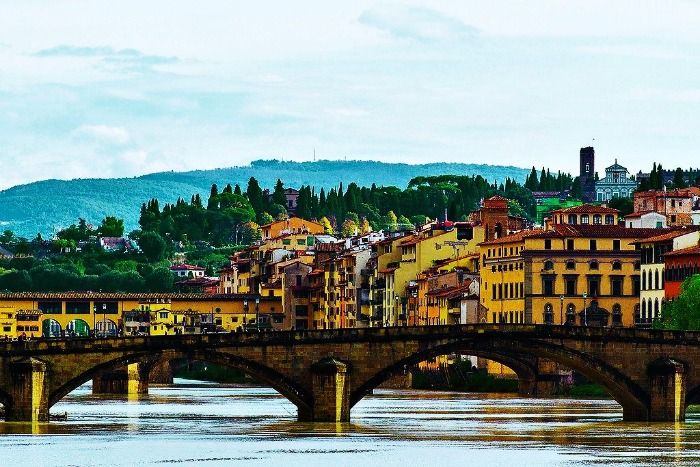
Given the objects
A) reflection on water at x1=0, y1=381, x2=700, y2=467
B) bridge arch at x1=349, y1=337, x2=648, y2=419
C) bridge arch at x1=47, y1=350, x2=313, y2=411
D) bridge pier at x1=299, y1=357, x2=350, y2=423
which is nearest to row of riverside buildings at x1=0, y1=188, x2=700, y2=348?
reflection on water at x1=0, y1=381, x2=700, y2=467

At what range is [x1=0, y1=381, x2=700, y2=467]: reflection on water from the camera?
81.1 m

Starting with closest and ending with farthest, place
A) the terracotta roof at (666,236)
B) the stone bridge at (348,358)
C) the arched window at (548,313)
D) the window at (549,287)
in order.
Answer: the stone bridge at (348,358)
the terracotta roof at (666,236)
the arched window at (548,313)
the window at (549,287)

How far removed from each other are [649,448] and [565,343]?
57.2 feet

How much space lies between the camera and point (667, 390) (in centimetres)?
10188

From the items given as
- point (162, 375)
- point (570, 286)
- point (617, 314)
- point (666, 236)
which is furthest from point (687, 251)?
point (162, 375)

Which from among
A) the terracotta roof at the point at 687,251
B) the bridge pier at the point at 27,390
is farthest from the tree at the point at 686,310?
the bridge pier at the point at 27,390

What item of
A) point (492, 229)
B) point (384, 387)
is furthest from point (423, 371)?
point (492, 229)

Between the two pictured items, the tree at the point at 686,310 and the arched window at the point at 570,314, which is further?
the arched window at the point at 570,314

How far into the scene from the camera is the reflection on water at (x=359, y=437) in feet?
266

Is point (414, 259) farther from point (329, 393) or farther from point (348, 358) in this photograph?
point (329, 393)

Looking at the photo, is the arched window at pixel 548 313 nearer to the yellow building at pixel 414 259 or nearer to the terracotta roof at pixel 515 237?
the terracotta roof at pixel 515 237

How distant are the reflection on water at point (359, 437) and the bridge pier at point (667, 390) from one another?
4.92ft

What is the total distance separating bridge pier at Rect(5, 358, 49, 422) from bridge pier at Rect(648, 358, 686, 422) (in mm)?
25701

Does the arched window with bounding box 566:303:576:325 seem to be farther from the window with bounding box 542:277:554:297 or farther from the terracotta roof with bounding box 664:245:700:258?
the terracotta roof with bounding box 664:245:700:258
